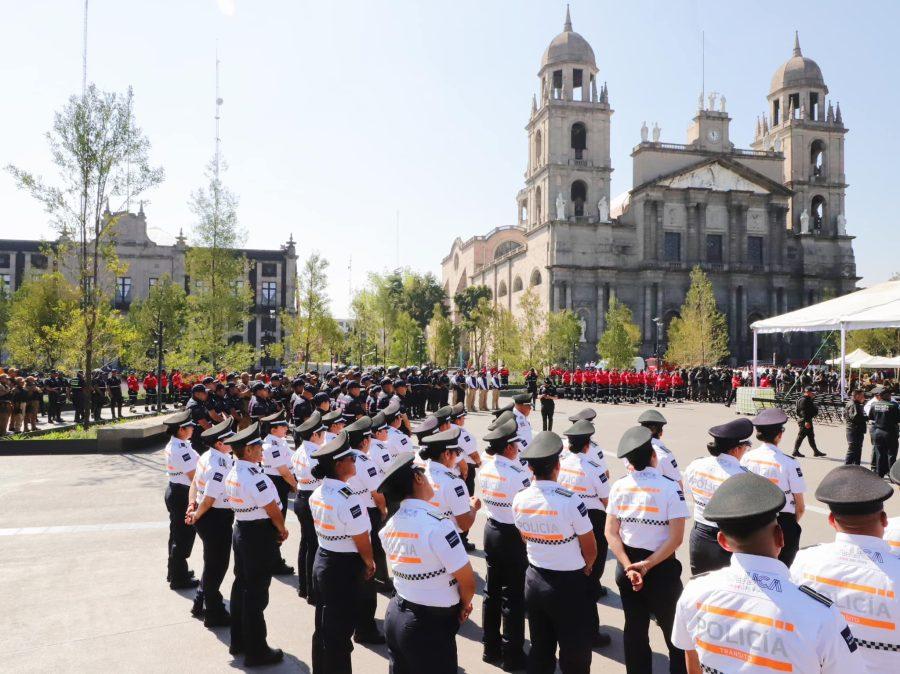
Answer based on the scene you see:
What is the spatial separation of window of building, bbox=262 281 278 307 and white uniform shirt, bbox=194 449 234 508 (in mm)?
61875

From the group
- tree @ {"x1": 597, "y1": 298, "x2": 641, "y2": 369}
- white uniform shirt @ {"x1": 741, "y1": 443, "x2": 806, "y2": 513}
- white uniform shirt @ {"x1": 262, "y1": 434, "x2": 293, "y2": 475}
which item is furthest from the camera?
tree @ {"x1": 597, "y1": 298, "x2": 641, "y2": 369}

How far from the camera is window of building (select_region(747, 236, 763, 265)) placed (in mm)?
64375

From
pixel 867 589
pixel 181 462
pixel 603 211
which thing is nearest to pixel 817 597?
pixel 867 589

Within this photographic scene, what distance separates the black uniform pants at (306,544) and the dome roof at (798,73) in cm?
7542

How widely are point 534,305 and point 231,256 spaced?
25.1 m

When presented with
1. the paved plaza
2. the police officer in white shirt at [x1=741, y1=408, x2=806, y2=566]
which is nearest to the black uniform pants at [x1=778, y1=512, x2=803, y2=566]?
the police officer in white shirt at [x1=741, y1=408, x2=806, y2=566]

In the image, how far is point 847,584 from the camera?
3178mm

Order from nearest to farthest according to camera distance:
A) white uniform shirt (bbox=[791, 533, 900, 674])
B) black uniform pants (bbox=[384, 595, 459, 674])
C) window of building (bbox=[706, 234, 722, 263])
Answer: white uniform shirt (bbox=[791, 533, 900, 674]) → black uniform pants (bbox=[384, 595, 459, 674]) → window of building (bbox=[706, 234, 722, 263])

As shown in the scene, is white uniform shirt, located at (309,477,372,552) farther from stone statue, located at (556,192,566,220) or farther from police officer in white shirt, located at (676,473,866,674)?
stone statue, located at (556,192,566,220)

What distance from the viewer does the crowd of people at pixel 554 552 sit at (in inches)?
112

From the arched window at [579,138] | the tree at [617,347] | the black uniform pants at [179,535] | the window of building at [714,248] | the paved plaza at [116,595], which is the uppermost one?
the arched window at [579,138]

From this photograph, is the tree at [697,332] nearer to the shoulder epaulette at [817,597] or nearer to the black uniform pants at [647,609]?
the black uniform pants at [647,609]

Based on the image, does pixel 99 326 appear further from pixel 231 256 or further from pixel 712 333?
pixel 712 333

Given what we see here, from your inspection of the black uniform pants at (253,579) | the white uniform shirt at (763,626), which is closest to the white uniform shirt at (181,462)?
the black uniform pants at (253,579)
